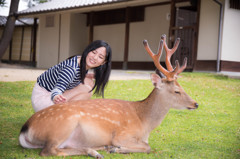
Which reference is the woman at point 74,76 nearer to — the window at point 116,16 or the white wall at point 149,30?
the white wall at point 149,30

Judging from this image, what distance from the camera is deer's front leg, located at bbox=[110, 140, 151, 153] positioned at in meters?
3.65

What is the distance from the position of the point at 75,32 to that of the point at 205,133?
13638 millimetres

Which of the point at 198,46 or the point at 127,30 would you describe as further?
the point at 127,30

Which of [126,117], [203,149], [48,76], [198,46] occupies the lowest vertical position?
[203,149]

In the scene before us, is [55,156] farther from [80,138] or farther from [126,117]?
[126,117]

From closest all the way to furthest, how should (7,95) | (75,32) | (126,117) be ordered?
(126,117) < (7,95) < (75,32)

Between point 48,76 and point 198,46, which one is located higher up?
point 198,46

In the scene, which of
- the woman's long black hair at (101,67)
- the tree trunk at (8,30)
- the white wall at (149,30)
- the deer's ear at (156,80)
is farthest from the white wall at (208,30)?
the tree trunk at (8,30)

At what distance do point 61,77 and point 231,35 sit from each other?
9.37m

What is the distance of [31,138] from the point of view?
137 inches

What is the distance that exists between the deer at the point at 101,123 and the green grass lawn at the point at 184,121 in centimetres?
12

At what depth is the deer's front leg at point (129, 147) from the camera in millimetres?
3652

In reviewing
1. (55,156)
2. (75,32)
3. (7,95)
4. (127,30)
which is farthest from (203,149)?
(75,32)

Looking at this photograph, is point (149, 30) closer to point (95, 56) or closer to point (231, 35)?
point (231, 35)
